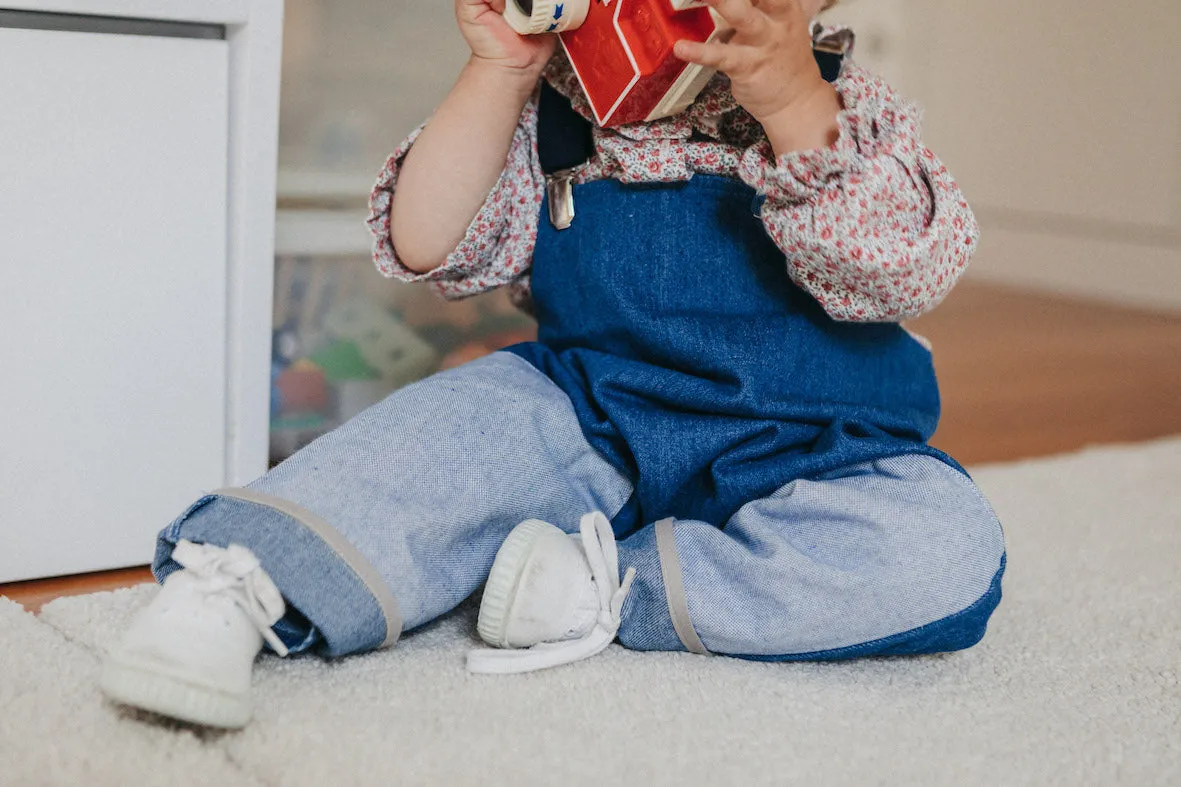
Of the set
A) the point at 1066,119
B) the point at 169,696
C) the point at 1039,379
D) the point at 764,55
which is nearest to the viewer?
the point at 169,696

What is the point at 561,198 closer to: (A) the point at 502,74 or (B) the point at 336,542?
(A) the point at 502,74

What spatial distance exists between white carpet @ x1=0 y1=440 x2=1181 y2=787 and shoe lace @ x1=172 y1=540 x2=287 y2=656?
34mm

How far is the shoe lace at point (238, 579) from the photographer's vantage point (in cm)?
50

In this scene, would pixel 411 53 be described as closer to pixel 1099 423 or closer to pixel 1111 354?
pixel 1099 423

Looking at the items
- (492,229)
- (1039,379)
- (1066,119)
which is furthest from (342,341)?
(1066,119)

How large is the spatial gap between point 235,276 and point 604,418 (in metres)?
0.24

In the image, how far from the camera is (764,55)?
1.82 feet

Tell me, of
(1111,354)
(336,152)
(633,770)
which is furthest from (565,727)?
(1111,354)

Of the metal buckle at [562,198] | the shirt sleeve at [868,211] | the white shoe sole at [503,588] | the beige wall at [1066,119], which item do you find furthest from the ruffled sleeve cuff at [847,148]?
the beige wall at [1066,119]

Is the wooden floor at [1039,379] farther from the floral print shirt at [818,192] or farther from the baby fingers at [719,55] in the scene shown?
the baby fingers at [719,55]

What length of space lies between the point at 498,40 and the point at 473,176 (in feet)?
0.26

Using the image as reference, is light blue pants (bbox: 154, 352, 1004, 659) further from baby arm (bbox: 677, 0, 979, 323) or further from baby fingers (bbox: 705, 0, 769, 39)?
baby fingers (bbox: 705, 0, 769, 39)

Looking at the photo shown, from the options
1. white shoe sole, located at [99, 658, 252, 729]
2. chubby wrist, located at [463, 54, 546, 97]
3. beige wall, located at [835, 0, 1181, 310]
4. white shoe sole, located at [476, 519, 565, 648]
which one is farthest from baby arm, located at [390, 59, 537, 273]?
beige wall, located at [835, 0, 1181, 310]

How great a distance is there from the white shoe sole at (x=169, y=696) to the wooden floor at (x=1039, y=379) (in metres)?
0.21
